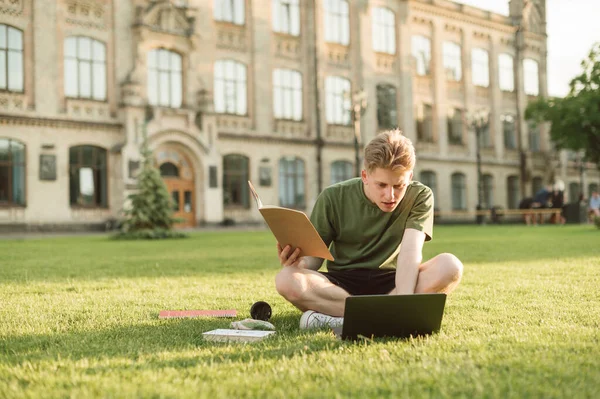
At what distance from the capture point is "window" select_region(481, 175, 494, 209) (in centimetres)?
4353

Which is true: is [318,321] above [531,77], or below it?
below

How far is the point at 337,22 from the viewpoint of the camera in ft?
117

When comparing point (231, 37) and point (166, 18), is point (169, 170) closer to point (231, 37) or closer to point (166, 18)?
point (166, 18)

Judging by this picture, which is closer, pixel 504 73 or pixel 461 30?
pixel 461 30

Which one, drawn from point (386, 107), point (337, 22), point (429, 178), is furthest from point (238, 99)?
point (429, 178)

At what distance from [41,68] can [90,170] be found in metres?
4.48

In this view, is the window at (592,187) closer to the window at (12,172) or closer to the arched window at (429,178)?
the arched window at (429,178)

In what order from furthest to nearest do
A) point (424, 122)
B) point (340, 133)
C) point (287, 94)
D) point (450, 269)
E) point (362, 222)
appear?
point (424, 122)
point (340, 133)
point (287, 94)
point (362, 222)
point (450, 269)

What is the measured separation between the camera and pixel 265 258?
11.9 m

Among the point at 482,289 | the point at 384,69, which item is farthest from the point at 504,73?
the point at 482,289

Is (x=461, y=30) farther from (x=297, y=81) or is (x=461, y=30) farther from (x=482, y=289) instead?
(x=482, y=289)

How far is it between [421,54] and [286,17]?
10.6 m

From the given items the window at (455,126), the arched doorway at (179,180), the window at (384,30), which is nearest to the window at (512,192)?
the window at (455,126)

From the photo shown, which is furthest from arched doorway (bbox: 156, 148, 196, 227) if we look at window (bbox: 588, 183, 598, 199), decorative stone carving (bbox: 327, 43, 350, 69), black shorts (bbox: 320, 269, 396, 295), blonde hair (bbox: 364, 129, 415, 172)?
window (bbox: 588, 183, 598, 199)
